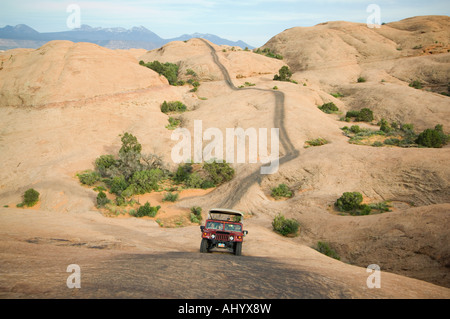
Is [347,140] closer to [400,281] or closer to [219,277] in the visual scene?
[400,281]

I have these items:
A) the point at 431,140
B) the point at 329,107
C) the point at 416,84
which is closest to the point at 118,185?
the point at 431,140

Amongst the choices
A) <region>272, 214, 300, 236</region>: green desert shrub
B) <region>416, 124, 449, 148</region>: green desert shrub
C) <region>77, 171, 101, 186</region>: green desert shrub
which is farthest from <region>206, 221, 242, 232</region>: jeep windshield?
<region>416, 124, 449, 148</region>: green desert shrub

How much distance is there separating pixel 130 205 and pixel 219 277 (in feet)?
55.5

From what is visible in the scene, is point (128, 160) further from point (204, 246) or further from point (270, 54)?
point (270, 54)

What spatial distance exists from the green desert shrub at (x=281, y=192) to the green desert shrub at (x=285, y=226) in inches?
185

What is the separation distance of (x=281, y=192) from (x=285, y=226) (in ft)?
18.3

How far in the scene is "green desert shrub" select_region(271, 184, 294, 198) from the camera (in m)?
22.0

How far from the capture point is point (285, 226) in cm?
1675

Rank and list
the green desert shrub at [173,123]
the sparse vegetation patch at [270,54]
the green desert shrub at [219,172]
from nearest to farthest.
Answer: the green desert shrub at [219,172], the green desert shrub at [173,123], the sparse vegetation patch at [270,54]

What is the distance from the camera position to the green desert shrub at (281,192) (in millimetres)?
21969

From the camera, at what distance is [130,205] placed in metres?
22.1

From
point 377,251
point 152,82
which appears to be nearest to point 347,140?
point 377,251

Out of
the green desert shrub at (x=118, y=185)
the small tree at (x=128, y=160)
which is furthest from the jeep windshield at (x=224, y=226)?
the small tree at (x=128, y=160)

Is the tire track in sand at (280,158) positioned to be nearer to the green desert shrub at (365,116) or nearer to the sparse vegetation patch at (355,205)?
the sparse vegetation patch at (355,205)
